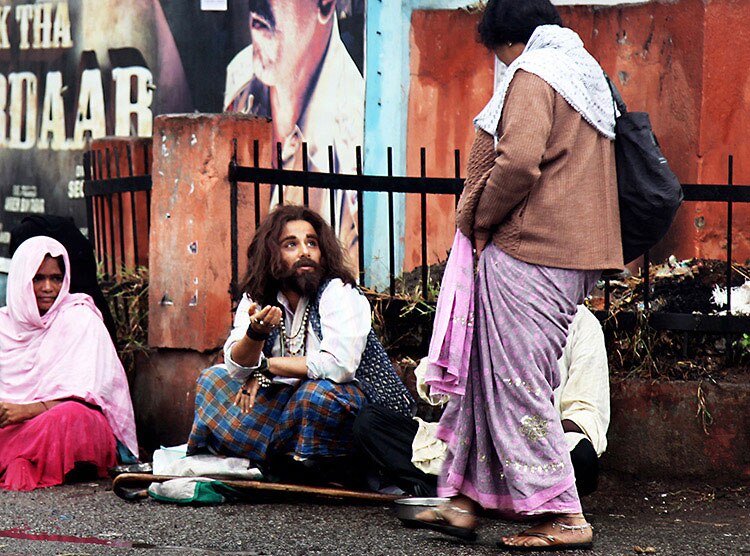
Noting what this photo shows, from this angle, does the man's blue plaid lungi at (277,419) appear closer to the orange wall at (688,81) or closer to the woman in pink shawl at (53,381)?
the woman in pink shawl at (53,381)

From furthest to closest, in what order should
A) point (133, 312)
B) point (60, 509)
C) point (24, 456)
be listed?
1. point (133, 312)
2. point (24, 456)
3. point (60, 509)

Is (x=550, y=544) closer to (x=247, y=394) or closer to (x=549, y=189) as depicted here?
(x=549, y=189)

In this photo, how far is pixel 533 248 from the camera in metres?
4.44

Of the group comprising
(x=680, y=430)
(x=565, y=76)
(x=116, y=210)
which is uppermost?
(x=565, y=76)

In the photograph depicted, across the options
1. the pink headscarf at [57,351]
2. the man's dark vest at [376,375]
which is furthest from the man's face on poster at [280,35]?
Answer: the man's dark vest at [376,375]

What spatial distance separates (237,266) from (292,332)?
94 cm

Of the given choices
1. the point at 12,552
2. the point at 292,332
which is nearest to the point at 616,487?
the point at 292,332

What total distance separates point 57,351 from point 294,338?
142cm

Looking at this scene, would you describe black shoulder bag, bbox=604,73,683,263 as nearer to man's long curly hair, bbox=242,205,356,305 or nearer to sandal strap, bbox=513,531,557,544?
sandal strap, bbox=513,531,557,544

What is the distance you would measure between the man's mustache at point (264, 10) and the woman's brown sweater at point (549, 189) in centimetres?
452

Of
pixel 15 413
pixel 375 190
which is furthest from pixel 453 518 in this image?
pixel 15 413

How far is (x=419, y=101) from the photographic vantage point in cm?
779

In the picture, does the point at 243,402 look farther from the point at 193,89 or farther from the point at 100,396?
the point at 193,89

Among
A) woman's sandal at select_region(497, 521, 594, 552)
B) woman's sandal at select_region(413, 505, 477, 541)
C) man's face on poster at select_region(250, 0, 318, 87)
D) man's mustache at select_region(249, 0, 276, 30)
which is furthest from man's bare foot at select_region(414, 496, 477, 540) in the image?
man's mustache at select_region(249, 0, 276, 30)
